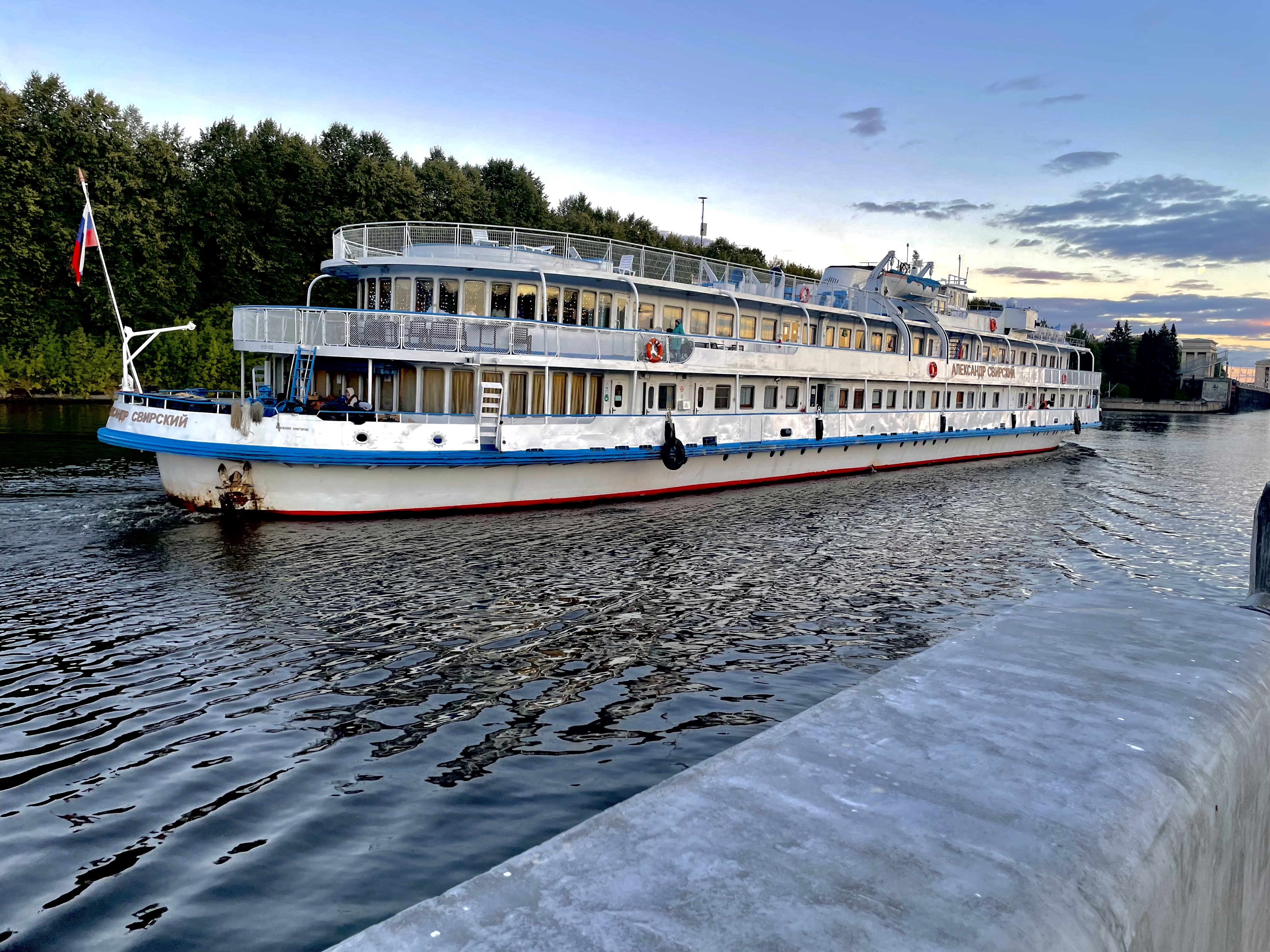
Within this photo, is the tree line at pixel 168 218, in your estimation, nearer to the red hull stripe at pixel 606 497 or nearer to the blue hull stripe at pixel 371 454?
the red hull stripe at pixel 606 497

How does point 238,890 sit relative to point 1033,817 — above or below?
below

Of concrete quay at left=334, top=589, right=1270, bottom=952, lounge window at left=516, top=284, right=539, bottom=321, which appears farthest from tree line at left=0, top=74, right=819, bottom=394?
concrete quay at left=334, top=589, right=1270, bottom=952

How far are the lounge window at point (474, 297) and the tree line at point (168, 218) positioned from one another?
96.1 ft

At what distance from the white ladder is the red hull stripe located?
1611 mm

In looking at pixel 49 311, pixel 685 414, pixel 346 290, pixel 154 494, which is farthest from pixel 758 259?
pixel 154 494

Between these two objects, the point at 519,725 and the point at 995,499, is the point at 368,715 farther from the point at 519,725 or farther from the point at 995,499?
the point at 995,499

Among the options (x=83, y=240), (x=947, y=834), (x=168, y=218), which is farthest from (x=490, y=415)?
(x=168, y=218)

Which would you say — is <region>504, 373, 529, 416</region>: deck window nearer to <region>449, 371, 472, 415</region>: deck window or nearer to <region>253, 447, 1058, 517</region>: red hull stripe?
<region>449, 371, 472, 415</region>: deck window

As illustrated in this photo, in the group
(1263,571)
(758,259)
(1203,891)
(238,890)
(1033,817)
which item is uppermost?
(758,259)

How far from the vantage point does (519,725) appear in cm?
947

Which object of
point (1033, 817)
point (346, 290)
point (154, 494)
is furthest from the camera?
point (346, 290)

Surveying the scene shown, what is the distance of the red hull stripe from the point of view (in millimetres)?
19938

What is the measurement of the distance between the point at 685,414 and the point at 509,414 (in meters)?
5.62

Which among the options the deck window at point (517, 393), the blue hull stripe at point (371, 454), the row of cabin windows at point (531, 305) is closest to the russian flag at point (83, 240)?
the blue hull stripe at point (371, 454)
